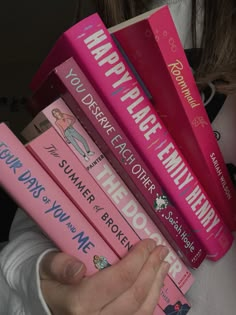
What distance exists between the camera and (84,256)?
43 cm

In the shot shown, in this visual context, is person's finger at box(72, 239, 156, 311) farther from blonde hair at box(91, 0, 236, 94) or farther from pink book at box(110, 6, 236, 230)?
blonde hair at box(91, 0, 236, 94)

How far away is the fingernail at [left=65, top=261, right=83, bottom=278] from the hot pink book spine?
0.07 ft

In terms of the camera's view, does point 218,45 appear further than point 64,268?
Yes

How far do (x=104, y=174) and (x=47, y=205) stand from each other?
70 mm

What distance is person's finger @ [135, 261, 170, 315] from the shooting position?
44 cm

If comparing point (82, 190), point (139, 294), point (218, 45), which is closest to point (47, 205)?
point (82, 190)

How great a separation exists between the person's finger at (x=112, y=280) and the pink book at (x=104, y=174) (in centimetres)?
3

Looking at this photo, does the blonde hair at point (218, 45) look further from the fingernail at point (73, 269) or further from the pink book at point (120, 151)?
the fingernail at point (73, 269)

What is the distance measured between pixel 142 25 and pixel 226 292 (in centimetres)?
32

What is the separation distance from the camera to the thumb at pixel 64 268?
1.31 ft

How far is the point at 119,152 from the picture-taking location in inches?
16.7

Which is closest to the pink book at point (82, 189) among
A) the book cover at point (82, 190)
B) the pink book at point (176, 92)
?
the book cover at point (82, 190)

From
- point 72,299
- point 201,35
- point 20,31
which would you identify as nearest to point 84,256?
point 72,299

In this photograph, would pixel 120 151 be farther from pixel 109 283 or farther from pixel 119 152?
pixel 109 283
